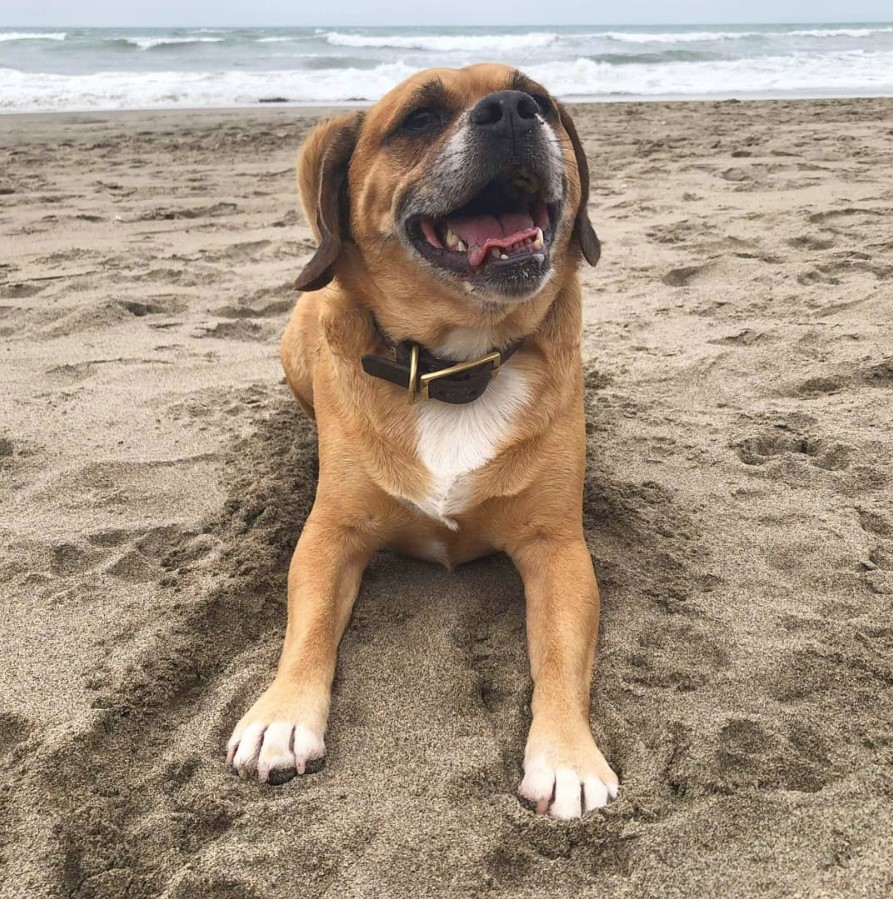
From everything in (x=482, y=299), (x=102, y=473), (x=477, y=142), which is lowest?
(x=102, y=473)

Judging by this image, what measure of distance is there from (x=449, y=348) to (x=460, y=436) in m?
0.29

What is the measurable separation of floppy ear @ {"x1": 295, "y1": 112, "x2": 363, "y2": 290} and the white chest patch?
1.81 ft

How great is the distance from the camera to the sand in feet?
5.79

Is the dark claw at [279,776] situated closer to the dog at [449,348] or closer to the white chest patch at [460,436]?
the dog at [449,348]

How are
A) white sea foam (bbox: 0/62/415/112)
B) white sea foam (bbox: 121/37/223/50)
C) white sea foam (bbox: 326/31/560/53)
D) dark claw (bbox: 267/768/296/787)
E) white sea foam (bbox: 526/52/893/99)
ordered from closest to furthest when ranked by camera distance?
dark claw (bbox: 267/768/296/787), white sea foam (bbox: 0/62/415/112), white sea foam (bbox: 526/52/893/99), white sea foam (bbox: 121/37/223/50), white sea foam (bbox: 326/31/560/53)

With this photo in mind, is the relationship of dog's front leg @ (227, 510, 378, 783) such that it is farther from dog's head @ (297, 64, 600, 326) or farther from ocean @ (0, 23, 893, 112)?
ocean @ (0, 23, 893, 112)

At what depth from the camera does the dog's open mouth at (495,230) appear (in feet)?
8.07

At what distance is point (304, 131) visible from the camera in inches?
502

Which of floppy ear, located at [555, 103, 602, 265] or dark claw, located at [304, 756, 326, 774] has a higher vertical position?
floppy ear, located at [555, 103, 602, 265]

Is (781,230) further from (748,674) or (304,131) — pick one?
(304,131)

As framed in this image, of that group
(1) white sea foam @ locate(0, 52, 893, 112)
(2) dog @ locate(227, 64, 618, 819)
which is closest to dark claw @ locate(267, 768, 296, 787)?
(2) dog @ locate(227, 64, 618, 819)

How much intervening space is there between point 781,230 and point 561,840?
5.33 meters

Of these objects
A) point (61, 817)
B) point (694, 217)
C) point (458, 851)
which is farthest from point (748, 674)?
point (694, 217)

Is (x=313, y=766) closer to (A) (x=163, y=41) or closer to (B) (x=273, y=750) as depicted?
(B) (x=273, y=750)
